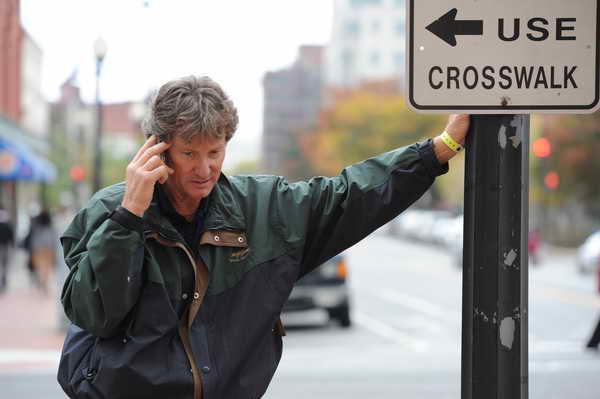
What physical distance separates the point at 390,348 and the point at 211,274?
9911mm

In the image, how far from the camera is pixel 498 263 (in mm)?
2768

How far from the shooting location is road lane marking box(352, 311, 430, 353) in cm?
1266

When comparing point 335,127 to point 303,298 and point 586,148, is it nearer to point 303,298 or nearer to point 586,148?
point 586,148

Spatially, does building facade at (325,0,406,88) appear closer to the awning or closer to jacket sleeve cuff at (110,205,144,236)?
the awning

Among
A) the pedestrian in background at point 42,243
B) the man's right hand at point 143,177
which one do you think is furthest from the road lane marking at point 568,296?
the man's right hand at point 143,177

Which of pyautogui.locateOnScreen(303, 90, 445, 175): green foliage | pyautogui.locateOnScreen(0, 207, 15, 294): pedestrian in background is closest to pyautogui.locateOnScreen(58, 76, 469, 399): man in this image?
pyautogui.locateOnScreen(0, 207, 15, 294): pedestrian in background

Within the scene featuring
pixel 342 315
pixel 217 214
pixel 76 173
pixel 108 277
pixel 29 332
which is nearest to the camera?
pixel 108 277

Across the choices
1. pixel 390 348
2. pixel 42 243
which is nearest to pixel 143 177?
pixel 390 348

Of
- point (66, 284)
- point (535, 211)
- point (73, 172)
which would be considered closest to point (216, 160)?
point (66, 284)

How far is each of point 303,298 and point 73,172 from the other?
44.7 feet

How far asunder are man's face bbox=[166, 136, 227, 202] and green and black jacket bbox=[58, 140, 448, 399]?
76 mm

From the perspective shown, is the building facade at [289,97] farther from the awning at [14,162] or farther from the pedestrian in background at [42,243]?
the pedestrian in background at [42,243]

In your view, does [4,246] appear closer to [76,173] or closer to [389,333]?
[76,173]

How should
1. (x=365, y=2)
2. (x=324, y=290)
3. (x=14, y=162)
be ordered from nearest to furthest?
(x=324, y=290)
(x=14, y=162)
(x=365, y=2)
